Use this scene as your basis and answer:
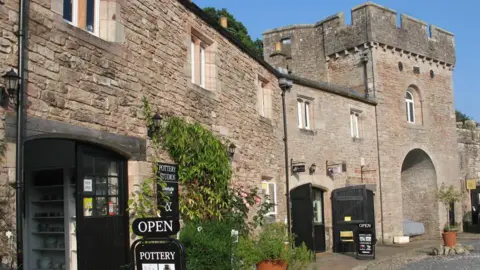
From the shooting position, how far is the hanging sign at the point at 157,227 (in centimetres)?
505

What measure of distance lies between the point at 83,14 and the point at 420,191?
18.9m

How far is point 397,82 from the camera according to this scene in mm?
20656

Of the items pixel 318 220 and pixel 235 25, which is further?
pixel 235 25

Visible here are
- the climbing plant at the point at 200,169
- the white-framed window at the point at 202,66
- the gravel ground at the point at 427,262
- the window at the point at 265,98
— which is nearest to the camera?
the climbing plant at the point at 200,169

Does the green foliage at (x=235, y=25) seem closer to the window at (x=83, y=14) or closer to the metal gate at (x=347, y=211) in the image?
the metal gate at (x=347, y=211)

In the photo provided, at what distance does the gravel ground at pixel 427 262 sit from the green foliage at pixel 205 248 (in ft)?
18.5

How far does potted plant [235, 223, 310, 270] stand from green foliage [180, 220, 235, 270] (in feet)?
1.09

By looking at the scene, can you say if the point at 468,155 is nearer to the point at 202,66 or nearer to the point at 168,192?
the point at 202,66

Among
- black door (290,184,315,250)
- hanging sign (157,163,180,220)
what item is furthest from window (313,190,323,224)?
hanging sign (157,163,180,220)

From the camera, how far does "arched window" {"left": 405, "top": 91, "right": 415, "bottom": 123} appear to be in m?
21.6

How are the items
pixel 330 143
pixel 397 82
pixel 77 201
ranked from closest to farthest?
pixel 77 201 → pixel 330 143 → pixel 397 82

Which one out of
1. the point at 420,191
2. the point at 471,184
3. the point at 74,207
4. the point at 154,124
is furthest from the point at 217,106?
the point at 471,184

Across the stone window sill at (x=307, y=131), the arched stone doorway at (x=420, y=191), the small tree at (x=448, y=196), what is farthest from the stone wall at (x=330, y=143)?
the arched stone doorway at (x=420, y=191)

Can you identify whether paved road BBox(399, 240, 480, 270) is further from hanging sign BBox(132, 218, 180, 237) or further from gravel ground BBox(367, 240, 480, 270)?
hanging sign BBox(132, 218, 180, 237)
